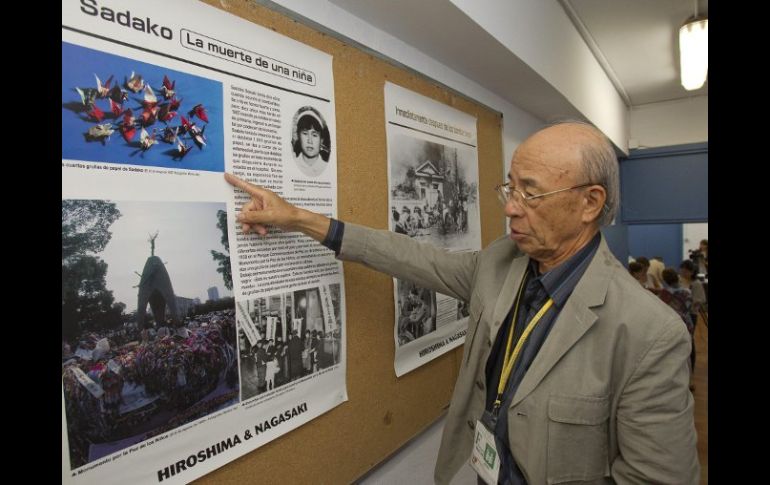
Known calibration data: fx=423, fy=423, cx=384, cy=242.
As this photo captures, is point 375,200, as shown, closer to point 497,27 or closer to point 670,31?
point 497,27

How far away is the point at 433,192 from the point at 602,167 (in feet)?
2.18

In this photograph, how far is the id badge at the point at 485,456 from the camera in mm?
883

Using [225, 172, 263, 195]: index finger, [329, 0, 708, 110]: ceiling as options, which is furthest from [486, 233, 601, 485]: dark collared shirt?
[329, 0, 708, 110]: ceiling

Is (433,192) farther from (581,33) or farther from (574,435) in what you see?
(581,33)

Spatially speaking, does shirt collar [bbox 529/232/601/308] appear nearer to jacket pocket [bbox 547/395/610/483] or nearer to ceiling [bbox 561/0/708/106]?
jacket pocket [bbox 547/395/610/483]

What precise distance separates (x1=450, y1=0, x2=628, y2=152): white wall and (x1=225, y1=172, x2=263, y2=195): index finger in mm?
749

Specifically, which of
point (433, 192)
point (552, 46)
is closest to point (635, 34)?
point (552, 46)

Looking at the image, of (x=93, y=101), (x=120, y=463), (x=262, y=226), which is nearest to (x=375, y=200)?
(x=262, y=226)

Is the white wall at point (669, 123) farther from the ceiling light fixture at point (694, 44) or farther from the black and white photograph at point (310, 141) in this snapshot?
the black and white photograph at point (310, 141)

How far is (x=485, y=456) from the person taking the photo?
0.92m

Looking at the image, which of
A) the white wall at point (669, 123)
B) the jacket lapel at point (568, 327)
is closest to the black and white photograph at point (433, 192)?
the jacket lapel at point (568, 327)

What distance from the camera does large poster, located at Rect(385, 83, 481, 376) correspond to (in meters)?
1.33

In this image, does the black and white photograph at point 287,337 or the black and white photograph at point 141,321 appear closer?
the black and white photograph at point 141,321
